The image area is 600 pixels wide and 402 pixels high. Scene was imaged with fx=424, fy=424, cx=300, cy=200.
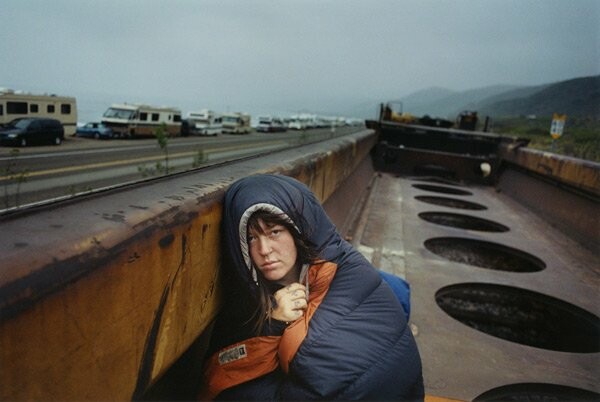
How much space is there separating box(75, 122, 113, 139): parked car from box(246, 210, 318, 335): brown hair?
Answer: 3289 cm

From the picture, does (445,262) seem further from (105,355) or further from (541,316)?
(105,355)

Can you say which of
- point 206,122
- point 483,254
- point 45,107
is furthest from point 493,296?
point 206,122

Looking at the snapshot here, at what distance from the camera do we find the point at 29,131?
1703cm

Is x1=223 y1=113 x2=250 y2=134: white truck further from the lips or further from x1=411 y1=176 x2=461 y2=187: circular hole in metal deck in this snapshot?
the lips

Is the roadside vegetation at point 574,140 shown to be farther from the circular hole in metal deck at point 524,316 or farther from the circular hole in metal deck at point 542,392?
the circular hole in metal deck at point 542,392

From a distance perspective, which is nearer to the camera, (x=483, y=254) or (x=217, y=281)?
(x=217, y=281)

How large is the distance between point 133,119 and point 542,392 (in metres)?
34.9

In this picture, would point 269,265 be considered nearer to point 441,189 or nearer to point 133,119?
point 441,189

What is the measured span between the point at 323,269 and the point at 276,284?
7.9 inches

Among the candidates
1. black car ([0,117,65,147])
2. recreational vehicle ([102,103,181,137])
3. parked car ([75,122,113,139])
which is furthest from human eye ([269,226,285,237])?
parked car ([75,122,113,139])

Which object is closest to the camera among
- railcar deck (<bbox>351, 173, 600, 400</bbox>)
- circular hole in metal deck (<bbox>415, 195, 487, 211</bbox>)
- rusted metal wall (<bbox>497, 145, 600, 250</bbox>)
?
railcar deck (<bbox>351, 173, 600, 400</bbox>)

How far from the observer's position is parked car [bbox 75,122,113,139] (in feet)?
101

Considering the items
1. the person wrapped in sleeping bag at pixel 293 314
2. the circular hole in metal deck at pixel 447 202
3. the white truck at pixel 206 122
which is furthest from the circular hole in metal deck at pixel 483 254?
the white truck at pixel 206 122

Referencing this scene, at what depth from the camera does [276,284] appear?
171 centimetres
